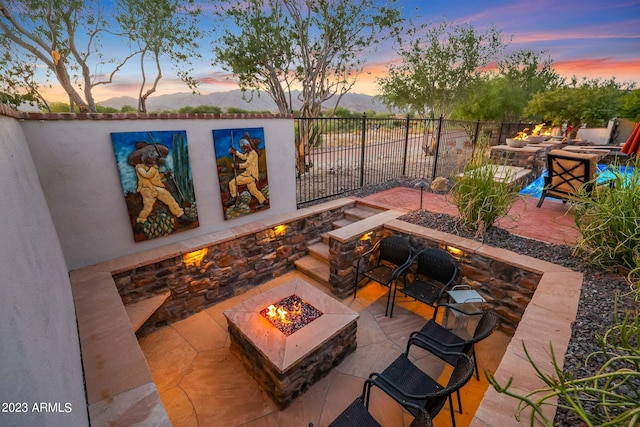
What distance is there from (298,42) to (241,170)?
6182 mm

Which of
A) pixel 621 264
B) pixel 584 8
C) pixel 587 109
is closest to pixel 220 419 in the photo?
pixel 621 264

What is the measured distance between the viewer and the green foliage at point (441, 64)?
11.3m

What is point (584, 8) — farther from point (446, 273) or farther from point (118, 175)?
point (118, 175)

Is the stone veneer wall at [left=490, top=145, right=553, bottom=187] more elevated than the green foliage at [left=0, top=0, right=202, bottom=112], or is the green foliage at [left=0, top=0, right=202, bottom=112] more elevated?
the green foliage at [left=0, top=0, right=202, bottom=112]

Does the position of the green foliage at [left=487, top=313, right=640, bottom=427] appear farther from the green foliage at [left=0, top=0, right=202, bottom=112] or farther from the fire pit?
the green foliage at [left=0, top=0, right=202, bottom=112]

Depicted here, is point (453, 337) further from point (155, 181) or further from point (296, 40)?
point (296, 40)

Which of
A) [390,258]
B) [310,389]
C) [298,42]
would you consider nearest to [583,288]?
[390,258]

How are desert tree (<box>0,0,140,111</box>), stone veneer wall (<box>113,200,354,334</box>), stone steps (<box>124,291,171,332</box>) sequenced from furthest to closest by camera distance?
1. desert tree (<box>0,0,140,111</box>)
2. stone veneer wall (<box>113,200,354,334</box>)
3. stone steps (<box>124,291,171,332</box>)

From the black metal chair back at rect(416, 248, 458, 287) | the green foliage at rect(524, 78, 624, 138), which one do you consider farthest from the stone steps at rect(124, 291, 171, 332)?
the green foliage at rect(524, 78, 624, 138)

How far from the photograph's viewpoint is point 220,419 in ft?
8.31

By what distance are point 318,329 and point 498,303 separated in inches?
99.0

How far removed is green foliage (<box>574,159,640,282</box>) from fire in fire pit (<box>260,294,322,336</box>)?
10.8ft

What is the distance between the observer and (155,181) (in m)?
3.70

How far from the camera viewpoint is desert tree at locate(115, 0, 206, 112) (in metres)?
9.52
